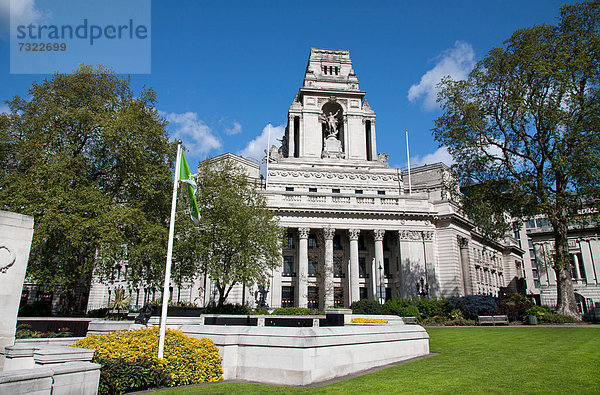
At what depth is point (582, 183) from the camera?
31172 mm

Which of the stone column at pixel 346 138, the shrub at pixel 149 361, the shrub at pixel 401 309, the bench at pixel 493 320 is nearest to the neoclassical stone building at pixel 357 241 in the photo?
the stone column at pixel 346 138

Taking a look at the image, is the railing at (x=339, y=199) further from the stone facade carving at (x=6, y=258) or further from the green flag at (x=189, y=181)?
the stone facade carving at (x=6, y=258)

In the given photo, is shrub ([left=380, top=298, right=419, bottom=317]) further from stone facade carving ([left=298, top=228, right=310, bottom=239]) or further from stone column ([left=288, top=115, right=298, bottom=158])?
stone column ([left=288, top=115, right=298, bottom=158])

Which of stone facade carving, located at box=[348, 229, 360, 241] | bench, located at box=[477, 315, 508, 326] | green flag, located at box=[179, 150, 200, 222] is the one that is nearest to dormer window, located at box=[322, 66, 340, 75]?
stone facade carving, located at box=[348, 229, 360, 241]

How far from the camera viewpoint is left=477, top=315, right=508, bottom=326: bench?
34.3m

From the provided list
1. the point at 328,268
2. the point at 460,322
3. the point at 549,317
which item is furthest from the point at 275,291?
the point at 549,317

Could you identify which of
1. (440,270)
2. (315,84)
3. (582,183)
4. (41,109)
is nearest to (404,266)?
(440,270)

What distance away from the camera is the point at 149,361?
37.1 feet

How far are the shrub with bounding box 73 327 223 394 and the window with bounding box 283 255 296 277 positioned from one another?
39.8 meters

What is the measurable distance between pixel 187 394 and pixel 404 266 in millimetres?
45023

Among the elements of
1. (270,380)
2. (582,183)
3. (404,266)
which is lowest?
(270,380)

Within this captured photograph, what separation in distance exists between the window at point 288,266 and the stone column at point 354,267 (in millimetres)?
7779

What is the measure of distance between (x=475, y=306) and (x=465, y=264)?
750 inches

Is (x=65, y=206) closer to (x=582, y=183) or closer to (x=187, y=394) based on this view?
(x=187, y=394)
